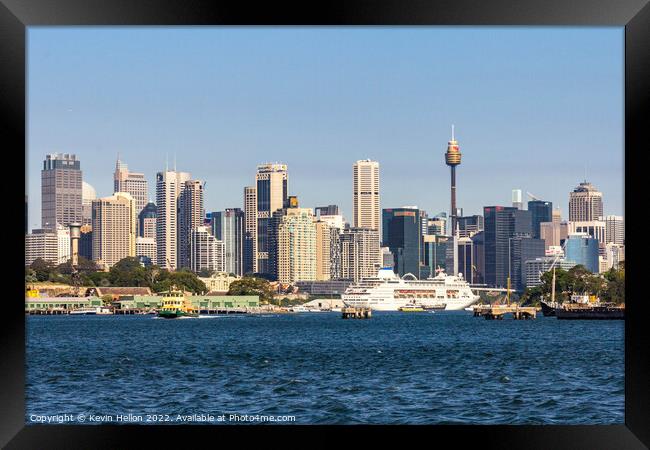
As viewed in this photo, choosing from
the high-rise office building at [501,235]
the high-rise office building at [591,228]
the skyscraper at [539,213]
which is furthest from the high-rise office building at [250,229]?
the high-rise office building at [591,228]

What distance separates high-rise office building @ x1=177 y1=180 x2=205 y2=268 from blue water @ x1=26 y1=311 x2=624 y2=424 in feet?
202

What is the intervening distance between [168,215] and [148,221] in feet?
9.67

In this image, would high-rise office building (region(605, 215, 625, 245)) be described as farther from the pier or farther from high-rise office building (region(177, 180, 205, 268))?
the pier

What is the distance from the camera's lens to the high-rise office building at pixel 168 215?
107500 mm

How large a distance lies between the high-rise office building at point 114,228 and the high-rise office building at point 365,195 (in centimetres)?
2034

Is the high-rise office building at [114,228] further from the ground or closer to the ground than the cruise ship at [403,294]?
further from the ground

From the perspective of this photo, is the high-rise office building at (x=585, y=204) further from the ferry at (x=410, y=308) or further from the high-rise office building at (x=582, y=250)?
the ferry at (x=410, y=308)

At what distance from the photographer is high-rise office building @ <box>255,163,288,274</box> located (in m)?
105

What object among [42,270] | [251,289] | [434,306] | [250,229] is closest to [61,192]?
[250,229]

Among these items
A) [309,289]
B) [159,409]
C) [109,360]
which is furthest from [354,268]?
[159,409]

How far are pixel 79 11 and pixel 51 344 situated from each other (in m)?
35.6

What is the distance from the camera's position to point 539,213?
10938cm

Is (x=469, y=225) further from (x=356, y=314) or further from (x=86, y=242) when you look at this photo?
(x=356, y=314)
